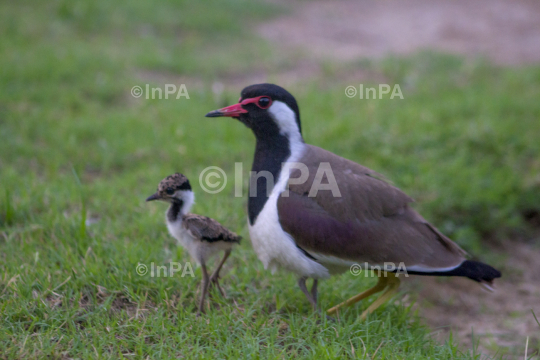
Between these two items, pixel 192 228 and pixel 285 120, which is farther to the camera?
pixel 285 120

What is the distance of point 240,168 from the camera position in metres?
5.43

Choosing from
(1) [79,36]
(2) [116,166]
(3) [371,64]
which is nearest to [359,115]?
(3) [371,64]

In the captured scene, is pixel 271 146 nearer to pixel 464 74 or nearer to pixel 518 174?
pixel 518 174

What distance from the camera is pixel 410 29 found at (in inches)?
449

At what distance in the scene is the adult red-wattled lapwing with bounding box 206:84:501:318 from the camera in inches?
128

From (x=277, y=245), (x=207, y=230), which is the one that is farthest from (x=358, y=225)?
(x=207, y=230)

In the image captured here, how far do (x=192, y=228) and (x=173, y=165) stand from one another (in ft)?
7.52

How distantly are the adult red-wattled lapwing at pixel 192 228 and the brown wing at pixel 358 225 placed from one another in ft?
1.37

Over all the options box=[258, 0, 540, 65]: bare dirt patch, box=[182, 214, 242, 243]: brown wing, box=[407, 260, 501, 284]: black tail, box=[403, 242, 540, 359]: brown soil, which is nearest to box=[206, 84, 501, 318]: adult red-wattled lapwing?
box=[407, 260, 501, 284]: black tail

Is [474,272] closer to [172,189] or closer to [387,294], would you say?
[387,294]

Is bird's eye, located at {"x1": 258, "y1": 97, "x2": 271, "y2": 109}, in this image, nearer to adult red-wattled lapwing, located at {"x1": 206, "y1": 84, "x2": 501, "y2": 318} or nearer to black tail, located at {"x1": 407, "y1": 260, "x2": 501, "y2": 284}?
adult red-wattled lapwing, located at {"x1": 206, "y1": 84, "x2": 501, "y2": 318}

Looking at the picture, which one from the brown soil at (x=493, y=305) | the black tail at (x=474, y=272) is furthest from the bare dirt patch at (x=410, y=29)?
the black tail at (x=474, y=272)

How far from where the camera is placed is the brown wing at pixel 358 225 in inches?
127

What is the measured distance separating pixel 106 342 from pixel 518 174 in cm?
461
